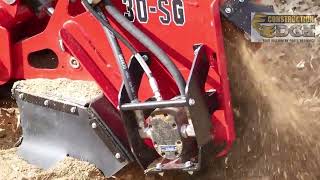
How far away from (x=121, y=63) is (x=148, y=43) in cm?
17

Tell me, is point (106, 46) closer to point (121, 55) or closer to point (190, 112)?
point (121, 55)

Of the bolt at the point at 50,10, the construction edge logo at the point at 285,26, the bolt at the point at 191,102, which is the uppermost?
the bolt at the point at 50,10

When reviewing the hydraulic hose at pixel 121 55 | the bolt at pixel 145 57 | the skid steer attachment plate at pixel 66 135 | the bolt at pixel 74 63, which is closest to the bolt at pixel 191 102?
the hydraulic hose at pixel 121 55

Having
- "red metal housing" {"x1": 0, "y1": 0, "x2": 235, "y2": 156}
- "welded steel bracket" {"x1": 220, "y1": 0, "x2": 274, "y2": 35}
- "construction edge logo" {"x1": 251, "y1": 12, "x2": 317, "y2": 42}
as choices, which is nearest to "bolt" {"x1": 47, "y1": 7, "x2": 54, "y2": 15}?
"red metal housing" {"x1": 0, "y1": 0, "x2": 235, "y2": 156}

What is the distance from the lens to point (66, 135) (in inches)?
148

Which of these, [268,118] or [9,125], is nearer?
[268,118]

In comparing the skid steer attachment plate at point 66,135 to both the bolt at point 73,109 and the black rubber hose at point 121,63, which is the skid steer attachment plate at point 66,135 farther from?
the black rubber hose at point 121,63

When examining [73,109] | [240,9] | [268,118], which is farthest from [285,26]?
[73,109]

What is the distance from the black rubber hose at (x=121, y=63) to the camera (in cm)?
337

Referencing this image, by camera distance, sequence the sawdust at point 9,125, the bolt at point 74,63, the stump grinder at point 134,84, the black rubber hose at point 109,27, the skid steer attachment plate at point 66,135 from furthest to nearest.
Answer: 1. the sawdust at point 9,125
2. the bolt at point 74,63
3. the skid steer attachment plate at point 66,135
4. the black rubber hose at point 109,27
5. the stump grinder at point 134,84

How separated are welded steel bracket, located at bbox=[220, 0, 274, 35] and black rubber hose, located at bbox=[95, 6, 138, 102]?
1.76 feet

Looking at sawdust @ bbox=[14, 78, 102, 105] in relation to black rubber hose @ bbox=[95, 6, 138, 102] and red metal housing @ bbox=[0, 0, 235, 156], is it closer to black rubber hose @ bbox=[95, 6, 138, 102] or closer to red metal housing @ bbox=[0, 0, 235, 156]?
red metal housing @ bbox=[0, 0, 235, 156]

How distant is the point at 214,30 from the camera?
3318mm

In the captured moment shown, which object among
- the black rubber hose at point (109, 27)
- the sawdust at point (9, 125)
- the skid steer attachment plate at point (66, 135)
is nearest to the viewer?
the black rubber hose at point (109, 27)
